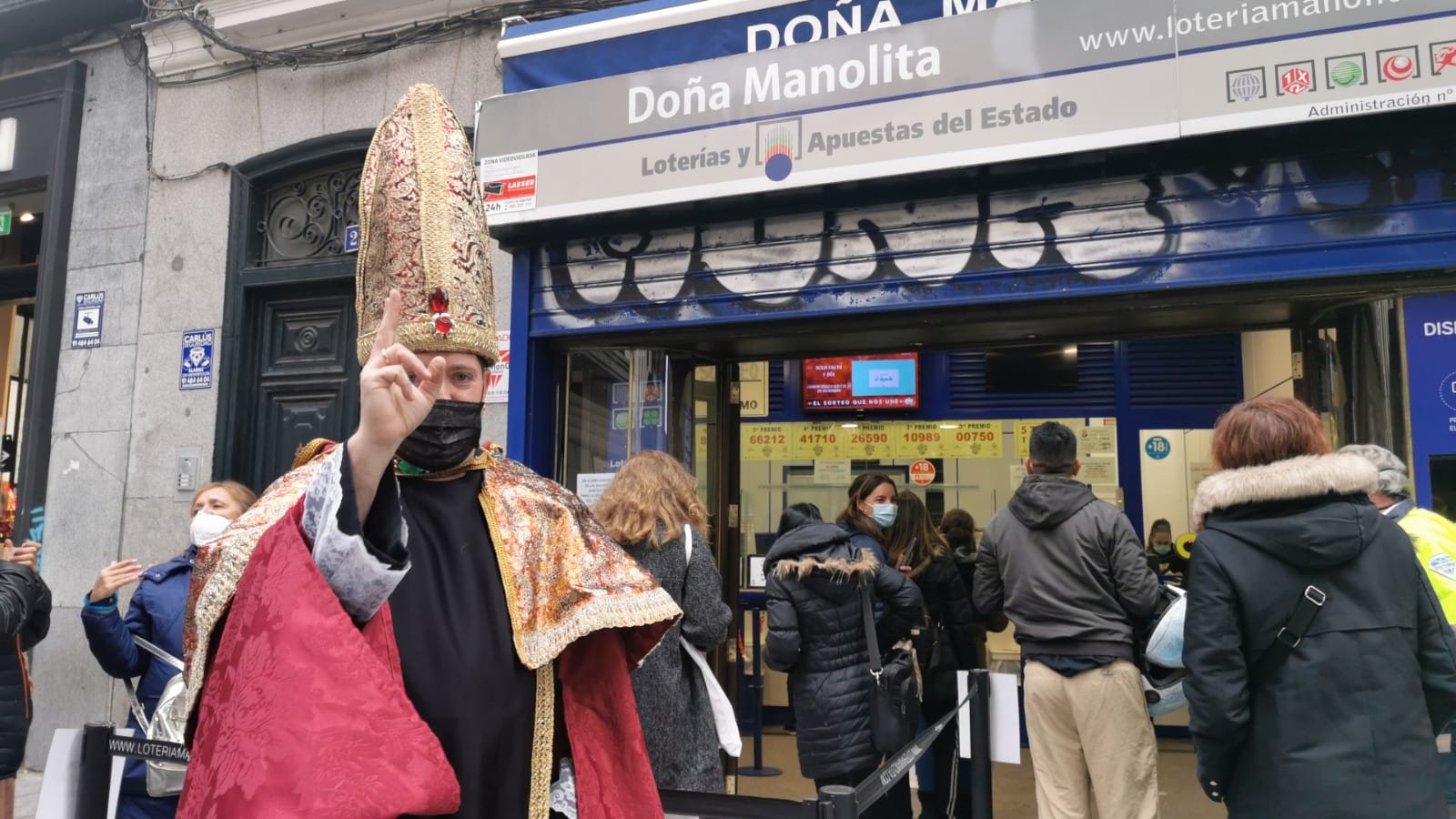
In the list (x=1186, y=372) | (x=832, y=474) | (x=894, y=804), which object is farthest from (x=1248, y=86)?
(x=832, y=474)

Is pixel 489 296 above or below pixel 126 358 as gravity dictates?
below

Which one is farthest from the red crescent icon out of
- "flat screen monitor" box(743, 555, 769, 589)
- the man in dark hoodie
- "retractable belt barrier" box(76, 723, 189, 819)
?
"flat screen monitor" box(743, 555, 769, 589)

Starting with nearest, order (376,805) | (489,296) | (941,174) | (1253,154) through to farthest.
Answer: (376,805), (489,296), (1253,154), (941,174)

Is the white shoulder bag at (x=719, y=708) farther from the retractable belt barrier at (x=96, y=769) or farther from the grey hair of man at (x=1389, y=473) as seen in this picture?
the grey hair of man at (x=1389, y=473)

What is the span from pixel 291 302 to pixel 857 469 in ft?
15.4

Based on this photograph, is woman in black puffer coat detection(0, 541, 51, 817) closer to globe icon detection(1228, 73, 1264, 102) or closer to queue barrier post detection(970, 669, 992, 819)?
queue barrier post detection(970, 669, 992, 819)

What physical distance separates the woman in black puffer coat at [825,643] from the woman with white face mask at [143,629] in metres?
2.33

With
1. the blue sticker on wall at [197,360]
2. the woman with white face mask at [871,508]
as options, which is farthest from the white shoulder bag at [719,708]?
the blue sticker on wall at [197,360]

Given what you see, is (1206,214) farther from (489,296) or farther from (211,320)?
(211,320)

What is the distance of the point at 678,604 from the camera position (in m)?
3.61

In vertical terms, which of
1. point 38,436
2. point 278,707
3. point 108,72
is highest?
point 108,72

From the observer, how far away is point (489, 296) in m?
1.89

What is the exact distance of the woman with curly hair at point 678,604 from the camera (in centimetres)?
361

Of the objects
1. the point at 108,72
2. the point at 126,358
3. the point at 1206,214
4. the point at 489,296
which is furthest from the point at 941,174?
the point at 108,72
